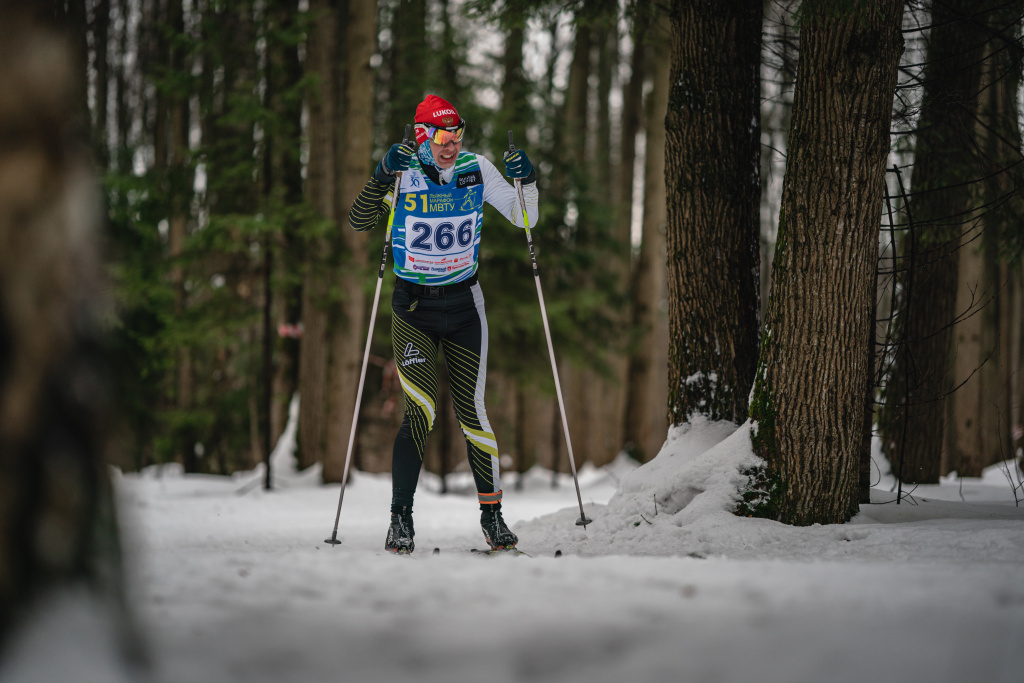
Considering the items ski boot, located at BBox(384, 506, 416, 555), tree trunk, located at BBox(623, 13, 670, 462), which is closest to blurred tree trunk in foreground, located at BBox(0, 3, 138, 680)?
ski boot, located at BBox(384, 506, 416, 555)

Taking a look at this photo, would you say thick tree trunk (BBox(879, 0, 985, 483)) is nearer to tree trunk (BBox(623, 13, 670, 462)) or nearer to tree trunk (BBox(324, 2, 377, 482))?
tree trunk (BBox(324, 2, 377, 482))

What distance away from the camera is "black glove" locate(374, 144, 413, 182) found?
4211 millimetres

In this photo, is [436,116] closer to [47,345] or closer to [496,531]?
[496,531]

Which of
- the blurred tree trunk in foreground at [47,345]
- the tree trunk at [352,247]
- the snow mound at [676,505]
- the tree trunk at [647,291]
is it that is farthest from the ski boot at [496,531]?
the tree trunk at [647,291]

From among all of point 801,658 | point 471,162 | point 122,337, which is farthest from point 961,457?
point 122,337

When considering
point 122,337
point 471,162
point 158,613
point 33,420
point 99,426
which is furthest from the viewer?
point 122,337

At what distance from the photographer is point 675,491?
467 centimetres

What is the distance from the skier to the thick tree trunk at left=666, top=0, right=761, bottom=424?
1.58 meters

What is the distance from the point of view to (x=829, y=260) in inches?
161

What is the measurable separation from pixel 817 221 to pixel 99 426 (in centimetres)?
375

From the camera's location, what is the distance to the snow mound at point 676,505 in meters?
4.12

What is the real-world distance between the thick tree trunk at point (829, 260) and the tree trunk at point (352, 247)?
23.1ft

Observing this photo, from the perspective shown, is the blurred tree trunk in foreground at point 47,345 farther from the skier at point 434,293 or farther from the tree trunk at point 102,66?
the tree trunk at point 102,66

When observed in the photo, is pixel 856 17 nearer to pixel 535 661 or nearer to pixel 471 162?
pixel 471 162
